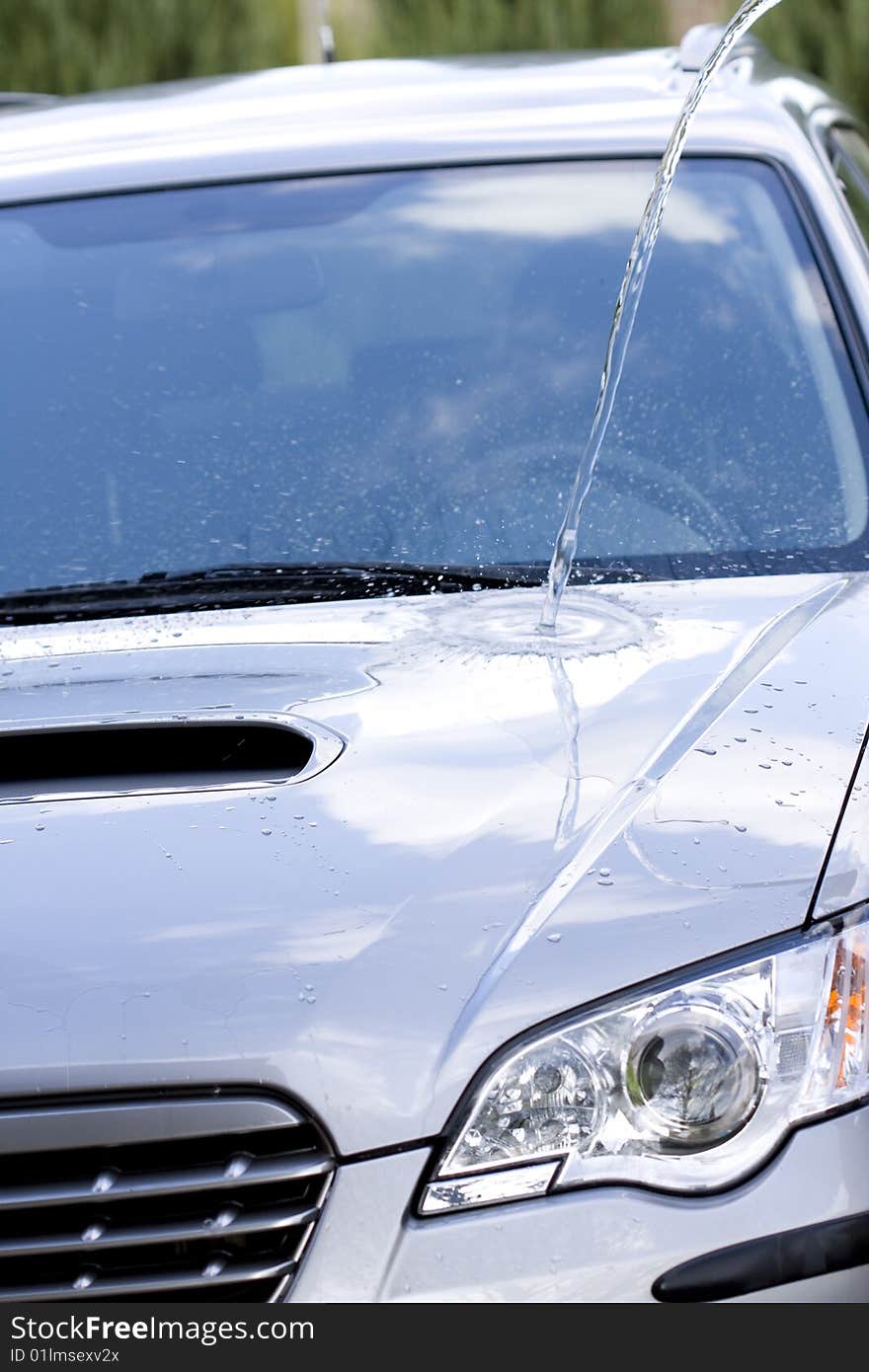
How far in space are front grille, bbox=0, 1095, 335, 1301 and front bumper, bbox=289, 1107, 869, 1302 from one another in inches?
1.5

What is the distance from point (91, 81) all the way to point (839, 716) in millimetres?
10247

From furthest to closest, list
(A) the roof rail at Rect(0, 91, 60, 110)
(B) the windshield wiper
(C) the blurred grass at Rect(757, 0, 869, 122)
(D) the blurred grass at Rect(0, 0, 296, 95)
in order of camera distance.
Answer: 1. (D) the blurred grass at Rect(0, 0, 296, 95)
2. (C) the blurred grass at Rect(757, 0, 869, 122)
3. (A) the roof rail at Rect(0, 91, 60, 110)
4. (B) the windshield wiper

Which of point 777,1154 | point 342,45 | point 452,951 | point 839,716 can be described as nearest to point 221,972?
point 452,951

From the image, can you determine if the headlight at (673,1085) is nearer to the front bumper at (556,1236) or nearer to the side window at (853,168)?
the front bumper at (556,1236)

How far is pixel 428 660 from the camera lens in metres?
2.05

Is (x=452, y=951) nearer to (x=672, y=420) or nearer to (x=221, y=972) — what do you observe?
(x=221, y=972)

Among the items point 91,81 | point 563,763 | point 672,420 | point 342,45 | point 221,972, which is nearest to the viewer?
point 221,972

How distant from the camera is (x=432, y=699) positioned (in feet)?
6.37

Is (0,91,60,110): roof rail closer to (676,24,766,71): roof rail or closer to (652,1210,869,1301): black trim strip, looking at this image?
(676,24,766,71): roof rail

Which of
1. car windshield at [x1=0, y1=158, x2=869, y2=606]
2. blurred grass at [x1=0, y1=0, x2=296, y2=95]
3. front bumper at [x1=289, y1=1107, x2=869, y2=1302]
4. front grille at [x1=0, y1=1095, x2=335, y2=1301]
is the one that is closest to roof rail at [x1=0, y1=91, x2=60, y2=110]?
car windshield at [x1=0, y1=158, x2=869, y2=606]

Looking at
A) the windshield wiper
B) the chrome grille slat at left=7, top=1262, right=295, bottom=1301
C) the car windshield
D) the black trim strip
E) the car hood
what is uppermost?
the car windshield

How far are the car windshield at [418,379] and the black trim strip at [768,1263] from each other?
1.06m

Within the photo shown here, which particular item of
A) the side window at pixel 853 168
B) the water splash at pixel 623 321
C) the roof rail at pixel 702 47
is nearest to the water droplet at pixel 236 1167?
the water splash at pixel 623 321

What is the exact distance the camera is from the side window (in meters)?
2.99
